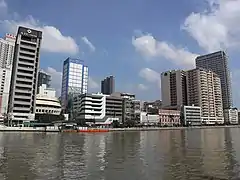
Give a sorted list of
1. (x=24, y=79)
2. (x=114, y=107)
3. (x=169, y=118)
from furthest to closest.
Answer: (x=169, y=118) < (x=114, y=107) < (x=24, y=79)

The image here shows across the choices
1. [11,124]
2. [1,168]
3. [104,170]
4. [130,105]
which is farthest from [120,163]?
[130,105]

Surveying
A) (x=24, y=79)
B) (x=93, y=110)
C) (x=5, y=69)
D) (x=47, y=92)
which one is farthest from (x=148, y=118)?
(x=5, y=69)

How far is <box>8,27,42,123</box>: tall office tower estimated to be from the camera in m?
138

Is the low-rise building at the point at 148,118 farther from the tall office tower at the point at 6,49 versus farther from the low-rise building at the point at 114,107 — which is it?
the tall office tower at the point at 6,49

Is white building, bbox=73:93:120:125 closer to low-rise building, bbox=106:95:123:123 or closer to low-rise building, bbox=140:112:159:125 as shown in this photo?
low-rise building, bbox=106:95:123:123

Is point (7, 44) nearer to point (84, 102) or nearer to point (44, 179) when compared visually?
point (84, 102)

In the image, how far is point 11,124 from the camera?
429ft

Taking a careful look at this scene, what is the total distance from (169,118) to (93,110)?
63.4 metres

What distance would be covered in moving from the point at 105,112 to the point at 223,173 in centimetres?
14605

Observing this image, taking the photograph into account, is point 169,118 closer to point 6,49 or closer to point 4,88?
point 4,88

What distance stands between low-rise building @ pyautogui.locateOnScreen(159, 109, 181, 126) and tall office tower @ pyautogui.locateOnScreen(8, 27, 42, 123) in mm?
89795

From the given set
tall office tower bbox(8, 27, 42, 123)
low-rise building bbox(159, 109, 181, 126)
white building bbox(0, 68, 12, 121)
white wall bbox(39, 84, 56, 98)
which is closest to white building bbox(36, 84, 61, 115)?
white wall bbox(39, 84, 56, 98)

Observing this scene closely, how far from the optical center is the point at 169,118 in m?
195

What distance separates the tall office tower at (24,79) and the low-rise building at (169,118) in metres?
89.8
